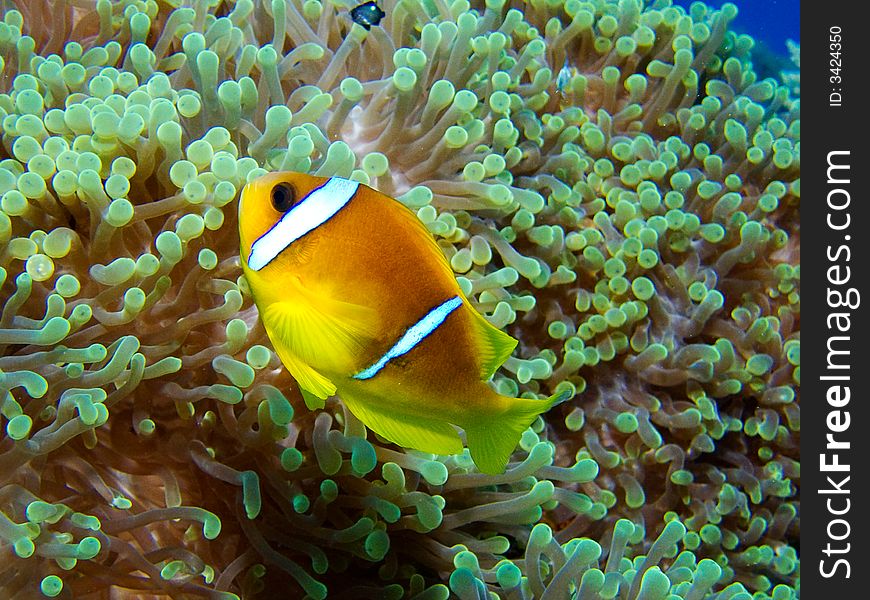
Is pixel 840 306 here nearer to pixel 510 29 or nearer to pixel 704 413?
pixel 704 413

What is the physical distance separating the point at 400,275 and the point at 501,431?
23 cm

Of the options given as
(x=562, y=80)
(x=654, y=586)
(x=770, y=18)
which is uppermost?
(x=770, y=18)


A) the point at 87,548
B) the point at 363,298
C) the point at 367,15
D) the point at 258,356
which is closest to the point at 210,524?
the point at 87,548

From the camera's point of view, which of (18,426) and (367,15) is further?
(367,15)

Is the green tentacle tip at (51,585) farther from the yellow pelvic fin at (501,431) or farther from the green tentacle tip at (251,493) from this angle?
the yellow pelvic fin at (501,431)

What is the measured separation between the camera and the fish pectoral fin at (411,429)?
2.98 feet

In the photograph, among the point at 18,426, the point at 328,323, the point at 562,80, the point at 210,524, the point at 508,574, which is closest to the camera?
the point at 328,323

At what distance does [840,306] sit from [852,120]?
0.51 metres

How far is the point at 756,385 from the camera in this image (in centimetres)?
183

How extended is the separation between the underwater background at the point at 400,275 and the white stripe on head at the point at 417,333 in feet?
1.34

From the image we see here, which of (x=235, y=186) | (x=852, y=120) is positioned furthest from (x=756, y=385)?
(x=235, y=186)

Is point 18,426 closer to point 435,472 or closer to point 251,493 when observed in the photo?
point 251,493

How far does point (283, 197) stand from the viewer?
83 cm

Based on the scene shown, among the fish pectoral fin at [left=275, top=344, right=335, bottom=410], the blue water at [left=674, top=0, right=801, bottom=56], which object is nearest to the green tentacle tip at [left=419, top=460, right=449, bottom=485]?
the fish pectoral fin at [left=275, top=344, right=335, bottom=410]
